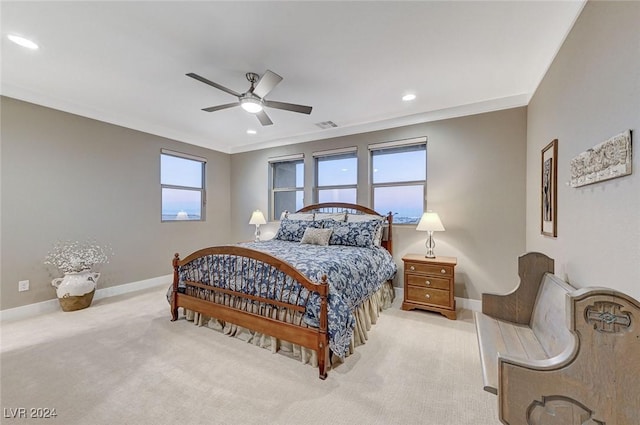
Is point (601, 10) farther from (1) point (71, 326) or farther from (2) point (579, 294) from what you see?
(1) point (71, 326)

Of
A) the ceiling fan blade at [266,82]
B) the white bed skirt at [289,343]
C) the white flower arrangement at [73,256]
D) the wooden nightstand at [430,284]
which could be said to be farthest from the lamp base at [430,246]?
the white flower arrangement at [73,256]

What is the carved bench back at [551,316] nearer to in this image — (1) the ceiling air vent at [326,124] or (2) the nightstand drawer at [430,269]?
(2) the nightstand drawer at [430,269]

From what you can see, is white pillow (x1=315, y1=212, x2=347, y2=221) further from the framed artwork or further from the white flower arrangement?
the white flower arrangement

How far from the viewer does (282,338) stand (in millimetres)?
2230

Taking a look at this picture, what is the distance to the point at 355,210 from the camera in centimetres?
429

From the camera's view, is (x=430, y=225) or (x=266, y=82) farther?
(x=430, y=225)

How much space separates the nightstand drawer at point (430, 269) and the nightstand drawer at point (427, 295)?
8.4 inches

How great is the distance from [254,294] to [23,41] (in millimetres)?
2945

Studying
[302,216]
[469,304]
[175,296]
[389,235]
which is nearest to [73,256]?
[175,296]

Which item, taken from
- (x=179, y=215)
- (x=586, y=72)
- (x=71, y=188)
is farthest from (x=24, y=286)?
(x=586, y=72)

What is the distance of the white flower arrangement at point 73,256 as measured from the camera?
134 inches

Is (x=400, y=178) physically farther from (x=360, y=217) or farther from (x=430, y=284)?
(x=430, y=284)

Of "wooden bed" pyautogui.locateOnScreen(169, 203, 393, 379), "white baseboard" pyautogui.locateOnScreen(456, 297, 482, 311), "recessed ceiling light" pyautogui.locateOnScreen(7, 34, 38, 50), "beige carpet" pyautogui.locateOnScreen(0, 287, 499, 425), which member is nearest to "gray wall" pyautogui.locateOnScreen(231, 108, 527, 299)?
"white baseboard" pyautogui.locateOnScreen(456, 297, 482, 311)

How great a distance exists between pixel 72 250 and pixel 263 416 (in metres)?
3.63
